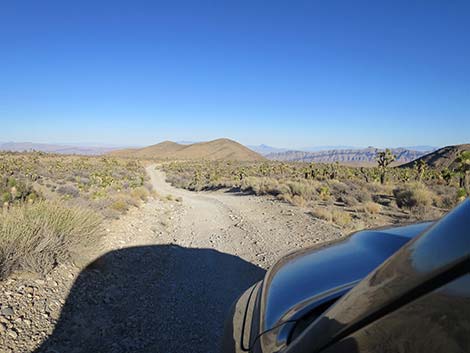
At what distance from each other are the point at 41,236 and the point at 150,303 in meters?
1.98

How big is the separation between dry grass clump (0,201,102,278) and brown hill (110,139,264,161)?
128339mm

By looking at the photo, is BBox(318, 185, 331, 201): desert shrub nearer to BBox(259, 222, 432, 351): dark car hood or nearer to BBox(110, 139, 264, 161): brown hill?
BBox(259, 222, 432, 351): dark car hood

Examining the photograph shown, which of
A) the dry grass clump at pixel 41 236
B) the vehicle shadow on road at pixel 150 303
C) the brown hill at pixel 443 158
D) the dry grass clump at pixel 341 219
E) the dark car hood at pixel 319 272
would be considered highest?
the brown hill at pixel 443 158

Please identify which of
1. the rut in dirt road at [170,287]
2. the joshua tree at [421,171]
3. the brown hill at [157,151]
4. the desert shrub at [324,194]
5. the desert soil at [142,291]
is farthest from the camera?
the brown hill at [157,151]

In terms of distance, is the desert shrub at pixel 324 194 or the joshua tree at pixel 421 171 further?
the joshua tree at pixel 421 171

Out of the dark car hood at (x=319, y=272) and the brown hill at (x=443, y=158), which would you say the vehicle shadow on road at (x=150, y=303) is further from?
the brown hill at (x=443, y=158)

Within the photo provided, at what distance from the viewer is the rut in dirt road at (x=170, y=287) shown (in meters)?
3.86

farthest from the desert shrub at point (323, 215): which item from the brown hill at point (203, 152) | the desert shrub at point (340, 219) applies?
the brown hill at point (203, 152)

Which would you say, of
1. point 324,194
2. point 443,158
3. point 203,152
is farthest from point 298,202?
point 203,152

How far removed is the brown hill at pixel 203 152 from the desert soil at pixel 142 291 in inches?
4978

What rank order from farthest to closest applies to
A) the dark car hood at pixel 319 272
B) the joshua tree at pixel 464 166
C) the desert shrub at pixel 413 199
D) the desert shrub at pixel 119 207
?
the joshua tree at pixel 464 166, the desert shrub at pixel 413 199, the desert shrub at pixel 119 207, the dark car hood at pixel 319 272

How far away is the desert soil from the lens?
12.3 ft

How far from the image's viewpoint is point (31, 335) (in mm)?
3549

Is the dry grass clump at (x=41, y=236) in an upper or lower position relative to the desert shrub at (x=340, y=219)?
upper
